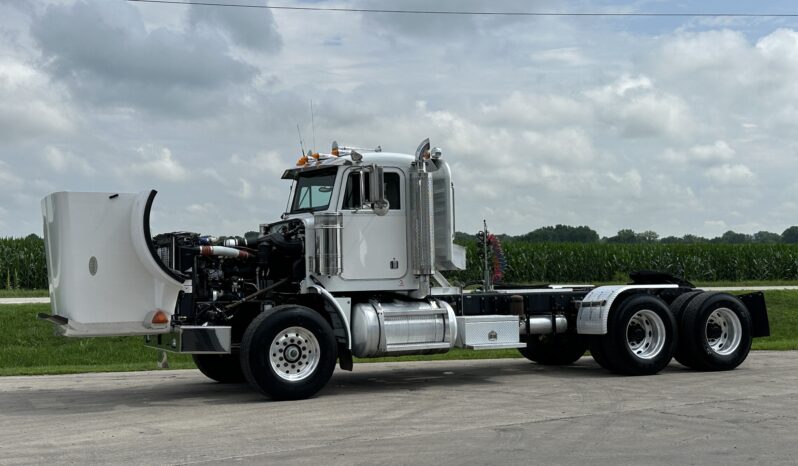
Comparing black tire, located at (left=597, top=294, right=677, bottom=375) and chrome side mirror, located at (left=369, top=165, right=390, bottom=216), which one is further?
black tire, located at (left=597, top=294, right=677, bottom=375)

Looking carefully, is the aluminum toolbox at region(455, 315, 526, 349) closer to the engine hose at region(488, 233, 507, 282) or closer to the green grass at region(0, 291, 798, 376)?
the engine hose at region(488, 233, 507, 282)

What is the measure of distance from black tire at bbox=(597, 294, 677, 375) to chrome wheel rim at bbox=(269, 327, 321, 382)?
5.01 metres

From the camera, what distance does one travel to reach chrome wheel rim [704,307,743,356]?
16.1 metres

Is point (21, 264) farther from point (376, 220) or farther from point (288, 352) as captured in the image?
point (288, 352)

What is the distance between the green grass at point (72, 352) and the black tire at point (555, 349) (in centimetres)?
202

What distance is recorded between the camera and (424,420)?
1103cm

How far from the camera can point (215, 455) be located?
9.04 m

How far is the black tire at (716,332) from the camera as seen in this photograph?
15773 millimetres

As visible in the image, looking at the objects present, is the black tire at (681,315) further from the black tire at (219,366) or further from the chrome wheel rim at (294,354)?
the black tire at (219,366)

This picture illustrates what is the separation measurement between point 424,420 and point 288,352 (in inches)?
101

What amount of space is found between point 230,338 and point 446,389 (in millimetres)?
3181

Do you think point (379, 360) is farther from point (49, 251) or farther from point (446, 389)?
point (49, 251)

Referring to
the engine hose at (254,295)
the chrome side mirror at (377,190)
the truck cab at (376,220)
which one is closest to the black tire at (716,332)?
the truck cab at (376,220)

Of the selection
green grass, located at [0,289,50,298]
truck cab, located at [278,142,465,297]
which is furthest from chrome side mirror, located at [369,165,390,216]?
green grass, located at [0,289,50,298]
